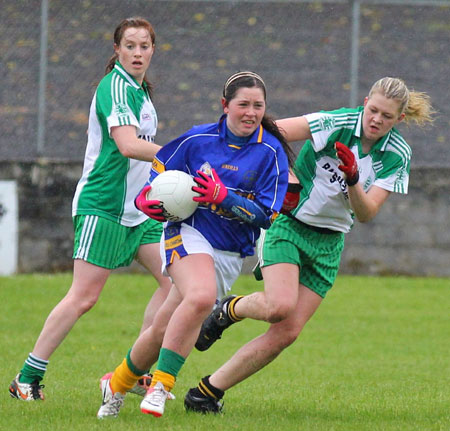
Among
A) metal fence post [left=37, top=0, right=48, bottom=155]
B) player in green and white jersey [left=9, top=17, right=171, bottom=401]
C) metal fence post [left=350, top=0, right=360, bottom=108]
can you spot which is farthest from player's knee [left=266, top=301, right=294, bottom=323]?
metal fence post [left=350, top=0, right=360, bottom=108]

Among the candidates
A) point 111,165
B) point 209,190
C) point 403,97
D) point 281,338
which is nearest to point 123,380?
point 281,338

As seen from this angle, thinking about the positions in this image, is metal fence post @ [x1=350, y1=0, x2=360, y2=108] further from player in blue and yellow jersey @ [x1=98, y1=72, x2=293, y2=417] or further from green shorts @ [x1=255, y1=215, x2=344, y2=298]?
player in blue and yellow jersey @ [x1=98, y1=72, x2=293, y2=417]

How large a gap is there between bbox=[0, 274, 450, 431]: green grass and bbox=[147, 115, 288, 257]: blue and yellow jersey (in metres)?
1.05

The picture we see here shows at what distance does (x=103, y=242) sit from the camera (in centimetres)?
607

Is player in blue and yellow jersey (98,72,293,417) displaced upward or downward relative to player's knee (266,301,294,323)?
upward

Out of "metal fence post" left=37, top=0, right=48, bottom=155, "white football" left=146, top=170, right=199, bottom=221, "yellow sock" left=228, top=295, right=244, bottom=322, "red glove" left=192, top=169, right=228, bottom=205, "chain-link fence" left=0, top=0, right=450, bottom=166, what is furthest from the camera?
"chain-link fence" left=0, top=0, right=450, bottom=166

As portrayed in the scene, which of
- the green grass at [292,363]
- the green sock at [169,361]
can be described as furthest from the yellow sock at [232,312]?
the green sock at [169,361]

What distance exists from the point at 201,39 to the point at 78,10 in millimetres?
1633

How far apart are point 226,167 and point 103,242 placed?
1.13 metres

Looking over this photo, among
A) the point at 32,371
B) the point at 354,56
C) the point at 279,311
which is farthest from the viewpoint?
the point at 354,56

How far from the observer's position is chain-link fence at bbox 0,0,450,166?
12.5m

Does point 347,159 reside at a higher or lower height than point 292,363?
higher

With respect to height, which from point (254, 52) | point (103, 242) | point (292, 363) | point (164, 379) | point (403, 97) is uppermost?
point (254, 52)

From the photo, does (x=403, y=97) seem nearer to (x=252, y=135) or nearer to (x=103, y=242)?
(x=252, y=135)
